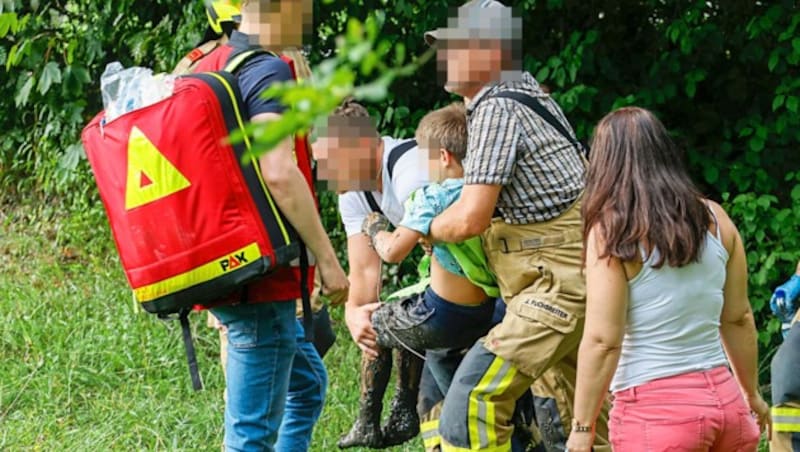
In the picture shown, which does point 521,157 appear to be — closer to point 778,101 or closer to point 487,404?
point 487,404

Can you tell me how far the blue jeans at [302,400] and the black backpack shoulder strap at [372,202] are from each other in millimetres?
480

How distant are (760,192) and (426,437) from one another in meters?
3.09

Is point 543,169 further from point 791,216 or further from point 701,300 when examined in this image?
point 791,216

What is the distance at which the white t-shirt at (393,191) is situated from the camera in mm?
4043

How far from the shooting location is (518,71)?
12.3ft

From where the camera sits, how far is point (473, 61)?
3.70 m

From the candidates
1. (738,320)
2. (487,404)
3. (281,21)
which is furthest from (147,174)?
(738,320)

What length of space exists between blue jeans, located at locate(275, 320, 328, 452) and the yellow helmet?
1.06 meters

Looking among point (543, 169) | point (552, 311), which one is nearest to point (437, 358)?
point (552, 311)

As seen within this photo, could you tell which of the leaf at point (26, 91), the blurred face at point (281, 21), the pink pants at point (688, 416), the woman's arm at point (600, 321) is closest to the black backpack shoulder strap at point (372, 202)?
the blurred face at point (281, 21)

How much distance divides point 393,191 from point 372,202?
0.11 metres

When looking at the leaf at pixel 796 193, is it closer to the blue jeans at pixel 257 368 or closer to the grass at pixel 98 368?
the grass at pixel 98 368

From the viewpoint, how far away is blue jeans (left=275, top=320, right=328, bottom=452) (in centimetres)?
428

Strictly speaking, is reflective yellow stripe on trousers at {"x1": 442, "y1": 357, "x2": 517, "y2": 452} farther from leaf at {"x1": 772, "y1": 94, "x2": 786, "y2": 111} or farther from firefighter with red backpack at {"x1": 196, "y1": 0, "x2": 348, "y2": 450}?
leaf at {"x1": 772, "y1": 94, "x2": 786, "y2": 111}
